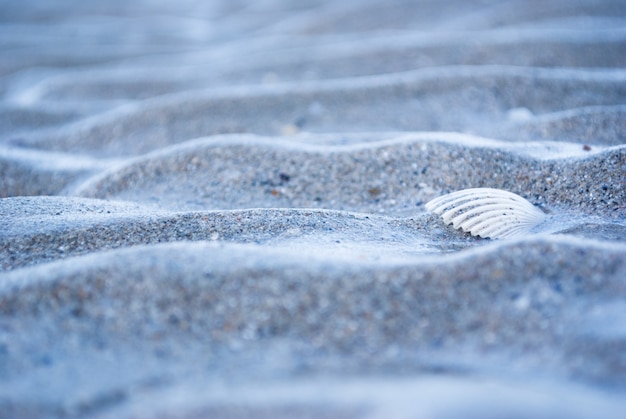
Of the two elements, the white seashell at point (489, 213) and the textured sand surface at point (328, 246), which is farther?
the white seashell at point (489, 213)

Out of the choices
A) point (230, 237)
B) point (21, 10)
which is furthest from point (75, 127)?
point (21, 10)

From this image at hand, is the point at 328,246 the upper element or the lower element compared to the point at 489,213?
lower

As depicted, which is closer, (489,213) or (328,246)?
(328,246)

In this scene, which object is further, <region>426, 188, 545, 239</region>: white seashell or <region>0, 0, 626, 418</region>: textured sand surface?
<region>426, 188, 545, 239</region>: white seashell

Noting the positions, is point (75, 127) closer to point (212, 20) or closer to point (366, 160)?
point (366, 160)
